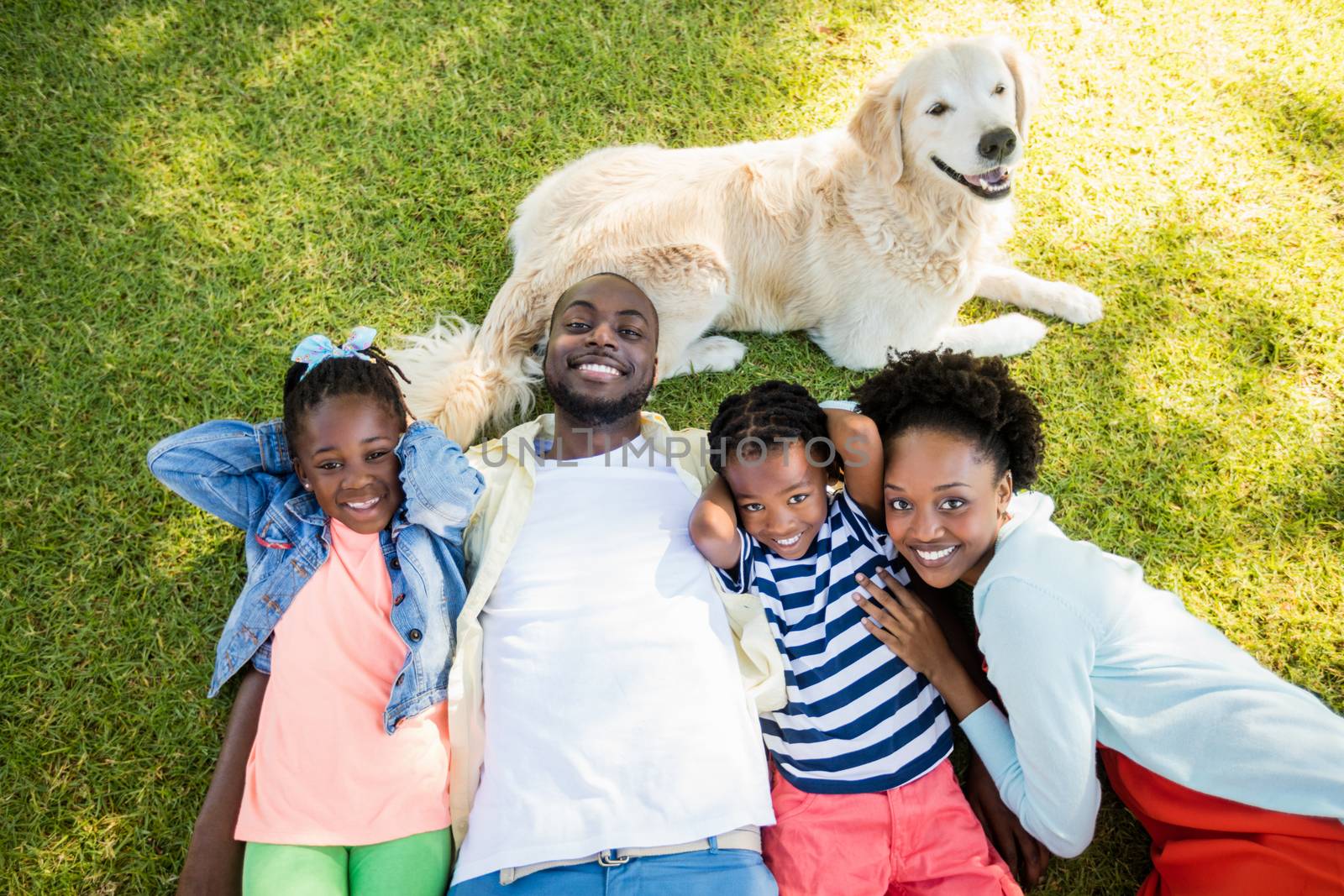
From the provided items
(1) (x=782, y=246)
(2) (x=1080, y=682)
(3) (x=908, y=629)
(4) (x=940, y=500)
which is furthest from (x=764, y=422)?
(2) (x=1080, y=682)

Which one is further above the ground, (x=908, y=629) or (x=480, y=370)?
(x=480, y=370)

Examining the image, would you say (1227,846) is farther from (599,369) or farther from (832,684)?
(599,369)

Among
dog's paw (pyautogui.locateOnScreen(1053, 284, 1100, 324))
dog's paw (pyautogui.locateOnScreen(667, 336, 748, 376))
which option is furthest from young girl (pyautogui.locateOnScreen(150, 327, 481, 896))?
dog's paw (pyautogui.locateOnScreen(1053, 284, 1100, 324))

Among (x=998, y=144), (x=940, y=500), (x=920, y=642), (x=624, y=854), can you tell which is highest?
(x=998, y=144)

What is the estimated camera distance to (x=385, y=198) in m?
3.78

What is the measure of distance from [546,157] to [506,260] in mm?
593

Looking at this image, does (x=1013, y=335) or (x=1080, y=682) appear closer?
(x=1080, y=682)

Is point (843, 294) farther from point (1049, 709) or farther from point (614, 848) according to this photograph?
point (614, 848)

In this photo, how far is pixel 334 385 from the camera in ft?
8.55

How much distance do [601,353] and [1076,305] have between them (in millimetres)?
2165

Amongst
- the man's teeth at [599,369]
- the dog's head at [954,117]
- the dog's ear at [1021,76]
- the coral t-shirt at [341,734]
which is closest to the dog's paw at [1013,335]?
the dog's head at [954,117]

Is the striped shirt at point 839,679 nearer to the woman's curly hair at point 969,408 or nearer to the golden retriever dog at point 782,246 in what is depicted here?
the woman's curly hair at point 969,408

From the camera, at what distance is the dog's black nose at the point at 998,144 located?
2771mm

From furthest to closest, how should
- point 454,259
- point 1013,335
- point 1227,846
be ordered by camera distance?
point 454,259, point 1013,335, point 1227,846
